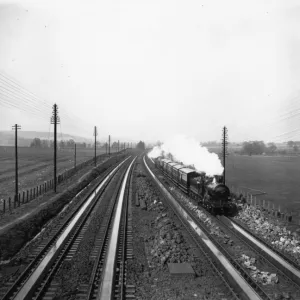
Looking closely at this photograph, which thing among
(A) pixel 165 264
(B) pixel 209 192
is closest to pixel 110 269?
(A) pixel 165 264

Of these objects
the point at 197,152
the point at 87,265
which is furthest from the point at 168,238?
the point at 197,152

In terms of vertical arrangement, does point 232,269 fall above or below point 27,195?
below

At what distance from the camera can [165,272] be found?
43.9ft

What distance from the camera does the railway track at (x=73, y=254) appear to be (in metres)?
11.5

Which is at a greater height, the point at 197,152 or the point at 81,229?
the point at 197,152

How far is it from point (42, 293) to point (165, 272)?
5.79 metres

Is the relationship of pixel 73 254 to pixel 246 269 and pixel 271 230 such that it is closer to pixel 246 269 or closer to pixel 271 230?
pixel 246 269

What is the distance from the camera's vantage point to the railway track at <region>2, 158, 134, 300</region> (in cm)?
1150

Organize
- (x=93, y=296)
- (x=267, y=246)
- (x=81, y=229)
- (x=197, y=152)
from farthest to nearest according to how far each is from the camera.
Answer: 1. (x=197, y=152)
2. (x=81, y=229)
3. (x=267, y=246)
4. (x=93, y=296)

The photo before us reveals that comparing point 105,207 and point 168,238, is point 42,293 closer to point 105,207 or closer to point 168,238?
point 168,238

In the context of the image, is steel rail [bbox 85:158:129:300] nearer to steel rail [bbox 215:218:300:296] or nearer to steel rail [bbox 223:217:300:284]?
steel rail [bbox 215:218:300:296]

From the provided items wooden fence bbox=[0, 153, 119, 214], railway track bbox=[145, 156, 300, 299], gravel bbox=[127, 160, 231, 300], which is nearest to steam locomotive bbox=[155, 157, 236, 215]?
railway track bbox=[145, 156, 300, 299]

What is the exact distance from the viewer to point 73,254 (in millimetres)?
15586

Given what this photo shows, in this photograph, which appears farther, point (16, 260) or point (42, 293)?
point (16, 260)
